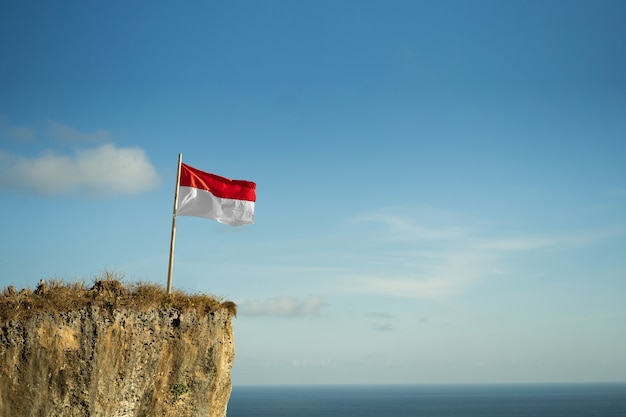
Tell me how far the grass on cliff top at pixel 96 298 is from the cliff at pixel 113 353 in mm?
34

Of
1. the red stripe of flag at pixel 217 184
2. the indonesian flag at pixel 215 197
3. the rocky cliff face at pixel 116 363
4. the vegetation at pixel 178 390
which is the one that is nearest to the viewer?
the rocky cliff face at pixel 116 363

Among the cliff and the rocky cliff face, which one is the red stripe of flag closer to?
the cliff

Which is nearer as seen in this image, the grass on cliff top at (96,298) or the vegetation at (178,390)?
the grass on cliff top at (96,298)

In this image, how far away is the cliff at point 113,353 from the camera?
17453 mm

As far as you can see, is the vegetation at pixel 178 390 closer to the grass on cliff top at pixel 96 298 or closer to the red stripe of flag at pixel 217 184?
the grass on cliff top at pixel 96 298

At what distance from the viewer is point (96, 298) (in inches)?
752

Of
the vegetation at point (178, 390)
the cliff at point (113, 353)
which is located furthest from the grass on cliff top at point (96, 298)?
the vegetation at point (178, 390)

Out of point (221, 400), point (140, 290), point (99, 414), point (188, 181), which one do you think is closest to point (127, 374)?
point (99, 414)

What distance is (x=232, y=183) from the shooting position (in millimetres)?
25062

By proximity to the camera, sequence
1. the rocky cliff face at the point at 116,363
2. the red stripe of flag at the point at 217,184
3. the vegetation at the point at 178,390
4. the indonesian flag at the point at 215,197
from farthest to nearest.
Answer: the red stripe of flag at the point at 217,184 < the indonesian flag at the point at 215,197 < the vegetation at the point at 178,390 < the rocky cliff face at the point at 116,363

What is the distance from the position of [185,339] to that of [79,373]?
13.4 ft

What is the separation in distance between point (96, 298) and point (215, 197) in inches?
291

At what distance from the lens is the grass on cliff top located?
17.8 metres

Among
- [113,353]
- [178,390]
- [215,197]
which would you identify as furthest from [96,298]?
[215,197]
